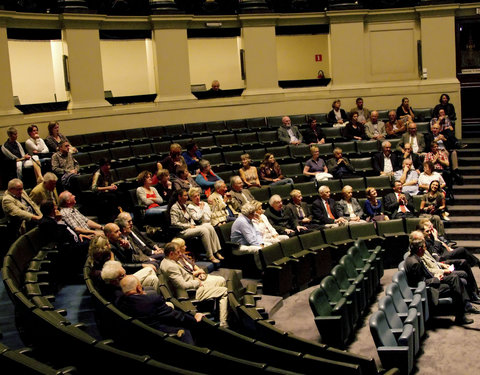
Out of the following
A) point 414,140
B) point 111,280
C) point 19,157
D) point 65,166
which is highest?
point 19,157

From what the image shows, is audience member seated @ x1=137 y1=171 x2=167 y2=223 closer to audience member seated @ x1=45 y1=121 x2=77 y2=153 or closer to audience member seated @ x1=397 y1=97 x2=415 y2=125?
audience member seated @ x1=45 y1=121 x2=77 y2=153

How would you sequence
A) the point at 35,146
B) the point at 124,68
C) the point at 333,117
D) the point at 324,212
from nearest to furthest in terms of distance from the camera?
the point at 324,212 → the point at 35,146 → the point at 333,117 → the point at 124,68

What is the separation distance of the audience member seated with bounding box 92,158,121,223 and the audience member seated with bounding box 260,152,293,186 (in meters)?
2.68

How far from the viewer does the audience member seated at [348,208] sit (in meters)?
10.6

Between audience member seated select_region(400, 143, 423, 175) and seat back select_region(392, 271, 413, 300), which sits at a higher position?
audience member seated select_region(400, 143, 423, 175)

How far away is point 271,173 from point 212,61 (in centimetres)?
560

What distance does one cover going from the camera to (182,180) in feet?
33.9

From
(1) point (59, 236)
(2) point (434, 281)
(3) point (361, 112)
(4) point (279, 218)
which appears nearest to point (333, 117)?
(3) point (361, 112)

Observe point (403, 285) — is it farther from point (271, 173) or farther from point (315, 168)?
point (315, 168)

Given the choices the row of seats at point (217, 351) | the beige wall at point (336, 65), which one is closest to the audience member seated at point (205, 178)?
the beige wall at point (336, 65)

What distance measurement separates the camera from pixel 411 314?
699cm

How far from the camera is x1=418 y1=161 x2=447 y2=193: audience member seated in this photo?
37.3ft

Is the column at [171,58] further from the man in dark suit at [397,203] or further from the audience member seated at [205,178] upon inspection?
the man in dark suit at [397,203]

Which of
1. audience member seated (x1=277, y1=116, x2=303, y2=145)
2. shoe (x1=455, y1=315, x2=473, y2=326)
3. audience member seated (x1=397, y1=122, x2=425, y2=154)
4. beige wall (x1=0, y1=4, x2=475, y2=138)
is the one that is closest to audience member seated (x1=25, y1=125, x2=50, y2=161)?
beige wall (x1=0, y1=4, x2=475, y2=138)
